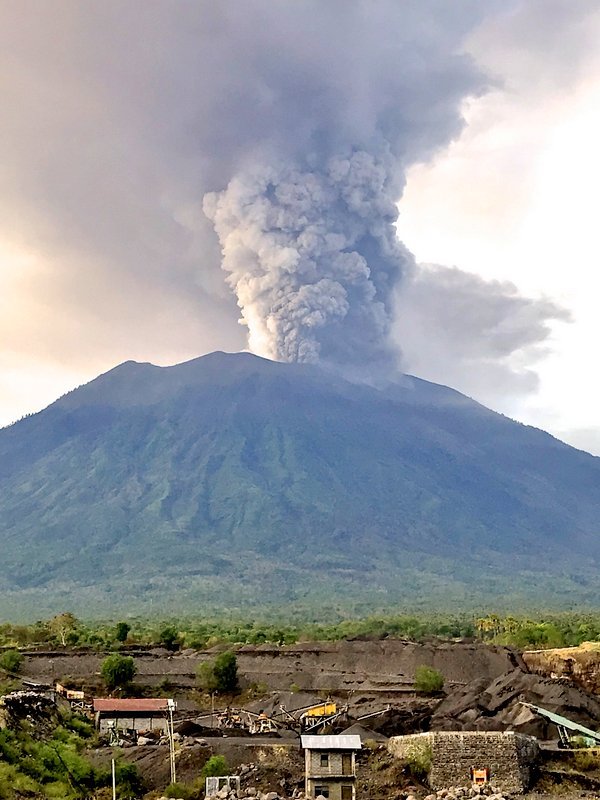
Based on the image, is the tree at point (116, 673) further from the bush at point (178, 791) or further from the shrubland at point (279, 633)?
the bush at point (178, 791)

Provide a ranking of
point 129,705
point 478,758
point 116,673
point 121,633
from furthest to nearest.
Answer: point 121,633
point 116,673
point 129,705
point 478,758

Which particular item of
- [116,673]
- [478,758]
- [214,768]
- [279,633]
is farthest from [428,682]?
[279,633]

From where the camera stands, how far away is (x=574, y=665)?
3766cm

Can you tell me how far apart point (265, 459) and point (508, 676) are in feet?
390

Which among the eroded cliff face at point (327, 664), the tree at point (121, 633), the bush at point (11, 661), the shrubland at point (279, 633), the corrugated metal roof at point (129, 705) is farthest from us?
the tree at point (121, 633)

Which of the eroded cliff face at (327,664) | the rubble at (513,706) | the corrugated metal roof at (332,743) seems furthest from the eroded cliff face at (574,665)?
the corrugated metal roof at (332,743)

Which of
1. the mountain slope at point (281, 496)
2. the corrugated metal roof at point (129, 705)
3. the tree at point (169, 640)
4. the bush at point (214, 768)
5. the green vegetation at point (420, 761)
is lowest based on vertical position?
the bush at point (214, 768)

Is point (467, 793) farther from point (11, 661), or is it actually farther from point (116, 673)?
point (11, 661)

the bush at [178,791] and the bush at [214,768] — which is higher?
the bush at [214,768]

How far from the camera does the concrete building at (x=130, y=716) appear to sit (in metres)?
30.7

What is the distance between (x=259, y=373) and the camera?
181250 mm

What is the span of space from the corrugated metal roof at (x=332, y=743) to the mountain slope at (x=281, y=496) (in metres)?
72.1

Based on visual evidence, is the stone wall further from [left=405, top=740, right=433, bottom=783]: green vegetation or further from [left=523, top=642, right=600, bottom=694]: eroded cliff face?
[left=523, top=642, right=600, bottom=694]: eroded cliff face

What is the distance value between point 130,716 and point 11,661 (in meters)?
11.0
